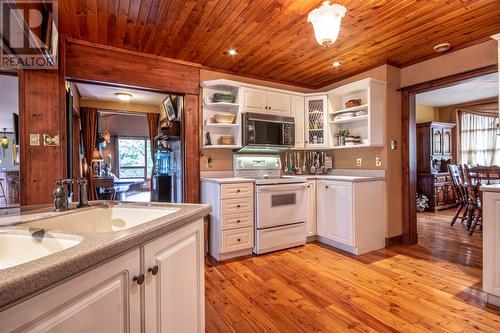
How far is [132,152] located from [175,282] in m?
8.59

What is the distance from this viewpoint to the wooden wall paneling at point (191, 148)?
3.30 metres

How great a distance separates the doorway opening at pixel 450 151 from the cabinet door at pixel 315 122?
119 centimetres

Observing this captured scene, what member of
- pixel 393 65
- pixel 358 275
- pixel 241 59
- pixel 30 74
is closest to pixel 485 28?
pixel 393 65

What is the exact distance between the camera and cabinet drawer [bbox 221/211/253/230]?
3012 millimetres

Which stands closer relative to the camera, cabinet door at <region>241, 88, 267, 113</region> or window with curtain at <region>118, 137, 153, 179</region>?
cabinet door at <region>241, 88, 267, 113</region>

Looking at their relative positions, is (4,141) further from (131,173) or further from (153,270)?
(131,173)

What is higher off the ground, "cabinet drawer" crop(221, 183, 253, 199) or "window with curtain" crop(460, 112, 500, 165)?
"window with curtain" crop(460, 112, 500, 165)

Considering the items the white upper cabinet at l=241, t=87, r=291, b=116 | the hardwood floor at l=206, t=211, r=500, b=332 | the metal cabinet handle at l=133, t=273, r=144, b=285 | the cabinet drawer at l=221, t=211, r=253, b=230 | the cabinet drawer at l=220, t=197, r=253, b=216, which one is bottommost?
the hardwood floor at l=206, t=211, r=500, b=332

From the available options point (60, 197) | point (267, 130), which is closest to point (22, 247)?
point (60, 197)

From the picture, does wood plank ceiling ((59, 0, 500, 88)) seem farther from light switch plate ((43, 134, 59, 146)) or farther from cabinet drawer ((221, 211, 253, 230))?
cabinet drawer ((221, 211, 253, 230))

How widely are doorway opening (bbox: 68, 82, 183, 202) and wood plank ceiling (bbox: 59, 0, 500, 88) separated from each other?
72 cm

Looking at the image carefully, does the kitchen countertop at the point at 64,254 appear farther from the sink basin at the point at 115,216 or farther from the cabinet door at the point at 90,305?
the sink basin at the point at 115,216

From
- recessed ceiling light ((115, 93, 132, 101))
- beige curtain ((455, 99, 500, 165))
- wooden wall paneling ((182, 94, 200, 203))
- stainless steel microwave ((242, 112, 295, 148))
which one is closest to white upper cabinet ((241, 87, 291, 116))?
stainless steel microwave ((242, 112, 295, 148))

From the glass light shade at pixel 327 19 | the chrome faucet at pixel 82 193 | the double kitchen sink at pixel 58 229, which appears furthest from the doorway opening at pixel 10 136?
the glass light shade at pixel 327 19
